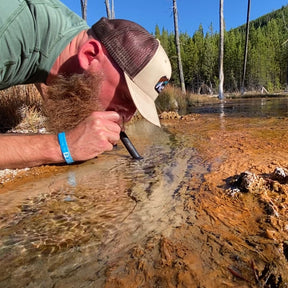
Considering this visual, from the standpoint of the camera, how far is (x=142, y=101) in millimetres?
1544

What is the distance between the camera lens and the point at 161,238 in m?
1.20

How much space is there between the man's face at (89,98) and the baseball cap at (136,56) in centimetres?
7

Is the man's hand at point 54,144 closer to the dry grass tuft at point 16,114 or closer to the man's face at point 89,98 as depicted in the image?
the man's face at point 89,98

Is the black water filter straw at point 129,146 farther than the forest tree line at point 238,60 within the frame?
No

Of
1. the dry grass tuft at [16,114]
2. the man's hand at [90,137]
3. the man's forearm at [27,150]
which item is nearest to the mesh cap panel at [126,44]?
the man's hand at [90,137]

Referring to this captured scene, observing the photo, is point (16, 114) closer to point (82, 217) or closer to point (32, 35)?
point (32, 35)

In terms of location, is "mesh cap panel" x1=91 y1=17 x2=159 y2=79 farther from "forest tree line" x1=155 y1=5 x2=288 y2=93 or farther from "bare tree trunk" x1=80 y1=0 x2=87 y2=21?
"forest tree line" x1=155 y1=5 x2=288 y2=93

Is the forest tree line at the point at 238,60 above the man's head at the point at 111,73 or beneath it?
above

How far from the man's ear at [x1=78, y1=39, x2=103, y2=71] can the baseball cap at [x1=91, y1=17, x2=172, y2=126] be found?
45mm

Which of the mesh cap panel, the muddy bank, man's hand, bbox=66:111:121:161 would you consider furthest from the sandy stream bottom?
the mesh cap panel

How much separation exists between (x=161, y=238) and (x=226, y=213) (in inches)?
16.3

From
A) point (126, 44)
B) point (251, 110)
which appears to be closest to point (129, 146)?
point (126, 44)

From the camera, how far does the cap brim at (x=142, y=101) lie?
4.80ft

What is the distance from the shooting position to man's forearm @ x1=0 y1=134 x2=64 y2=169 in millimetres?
1188
